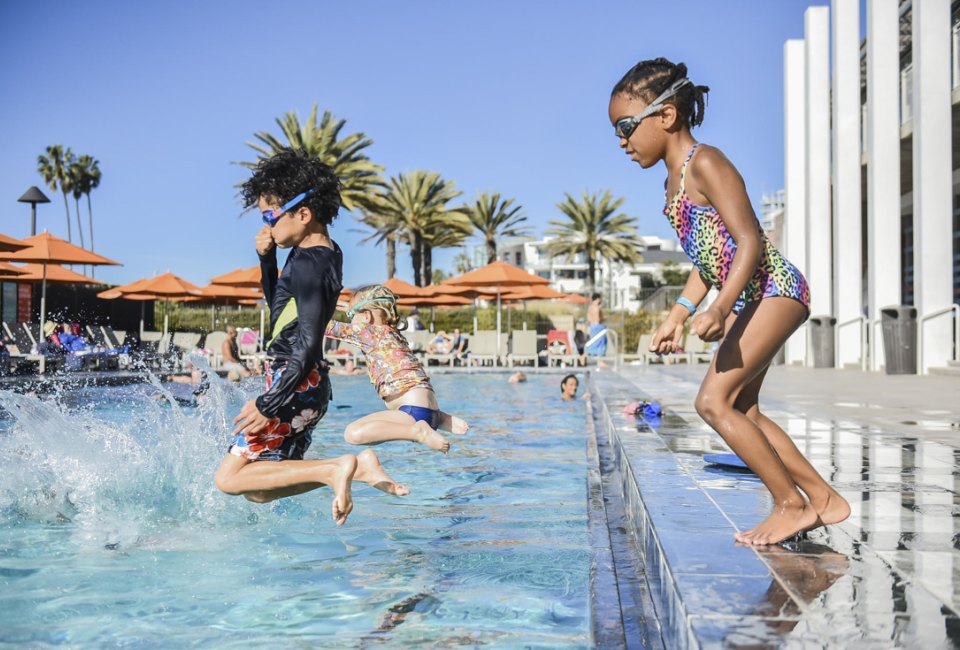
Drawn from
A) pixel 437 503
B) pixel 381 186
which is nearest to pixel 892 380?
pixel 437 503

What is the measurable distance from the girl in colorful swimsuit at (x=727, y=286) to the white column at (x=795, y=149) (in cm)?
2152

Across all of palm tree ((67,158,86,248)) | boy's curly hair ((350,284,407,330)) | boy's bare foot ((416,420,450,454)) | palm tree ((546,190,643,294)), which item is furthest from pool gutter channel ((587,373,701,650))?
palm tree ((67,158,86,248))

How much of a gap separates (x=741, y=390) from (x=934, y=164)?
46.7 ft

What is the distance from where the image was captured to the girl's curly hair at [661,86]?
10.7ft

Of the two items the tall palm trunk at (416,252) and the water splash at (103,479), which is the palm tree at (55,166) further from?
the water splash at (103,479)

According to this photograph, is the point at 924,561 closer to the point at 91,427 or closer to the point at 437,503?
the point at 437,503

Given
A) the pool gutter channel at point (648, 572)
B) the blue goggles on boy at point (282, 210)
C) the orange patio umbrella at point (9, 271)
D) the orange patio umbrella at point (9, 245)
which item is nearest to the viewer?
the pool gutter channel at point (648, 572)

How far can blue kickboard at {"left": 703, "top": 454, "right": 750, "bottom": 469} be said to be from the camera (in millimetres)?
4879

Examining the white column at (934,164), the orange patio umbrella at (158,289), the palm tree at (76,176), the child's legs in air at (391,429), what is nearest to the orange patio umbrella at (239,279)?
the orange patio umbrella at (158,289)

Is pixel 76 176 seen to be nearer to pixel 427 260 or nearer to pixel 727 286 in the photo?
pixel 427 260

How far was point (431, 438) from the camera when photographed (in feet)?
16.4

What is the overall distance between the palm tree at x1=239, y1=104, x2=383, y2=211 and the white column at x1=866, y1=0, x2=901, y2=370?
25.2 metres

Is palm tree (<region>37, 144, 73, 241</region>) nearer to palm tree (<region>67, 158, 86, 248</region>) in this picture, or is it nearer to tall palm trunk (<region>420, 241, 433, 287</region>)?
palm tree (<region>67, 158, 86, 248</region>)

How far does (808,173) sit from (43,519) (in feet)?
68.3
